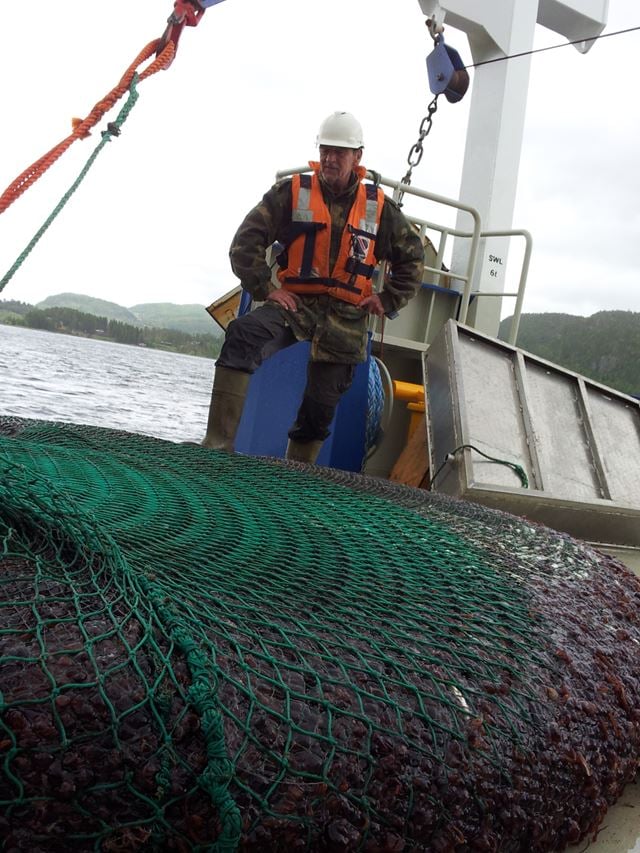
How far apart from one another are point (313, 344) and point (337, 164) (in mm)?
923

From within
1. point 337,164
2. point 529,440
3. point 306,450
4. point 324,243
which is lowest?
point 306,450

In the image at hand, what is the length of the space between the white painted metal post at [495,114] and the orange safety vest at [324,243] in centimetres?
290

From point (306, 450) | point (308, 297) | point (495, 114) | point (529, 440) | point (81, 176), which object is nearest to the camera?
point (81, 176)

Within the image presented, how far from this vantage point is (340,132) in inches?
157

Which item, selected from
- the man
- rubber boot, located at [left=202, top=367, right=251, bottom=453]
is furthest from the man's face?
rubber boot, located at [left=202, top=367, right=251, bottom=453]

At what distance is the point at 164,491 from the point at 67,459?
1.54ft

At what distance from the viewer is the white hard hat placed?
3984mm

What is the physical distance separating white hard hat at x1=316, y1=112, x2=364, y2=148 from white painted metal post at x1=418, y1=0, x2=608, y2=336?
10.2 feet

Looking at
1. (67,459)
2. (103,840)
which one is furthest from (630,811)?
(67,459)

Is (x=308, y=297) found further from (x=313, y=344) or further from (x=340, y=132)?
(x=340, y=132)

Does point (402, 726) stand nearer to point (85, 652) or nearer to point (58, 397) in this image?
point (85, 652)

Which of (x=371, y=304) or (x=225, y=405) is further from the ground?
(x=371, y=304)

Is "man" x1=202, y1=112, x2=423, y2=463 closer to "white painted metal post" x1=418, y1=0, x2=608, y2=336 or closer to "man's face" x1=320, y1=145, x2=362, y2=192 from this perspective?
"man's face" x1=320, y1=145, x2=362, y2=192

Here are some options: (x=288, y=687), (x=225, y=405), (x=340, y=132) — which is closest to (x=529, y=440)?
(x=225, y=405)
